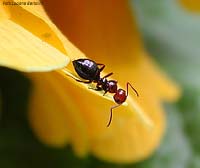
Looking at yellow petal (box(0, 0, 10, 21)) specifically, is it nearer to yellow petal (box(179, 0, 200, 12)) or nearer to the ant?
the ant

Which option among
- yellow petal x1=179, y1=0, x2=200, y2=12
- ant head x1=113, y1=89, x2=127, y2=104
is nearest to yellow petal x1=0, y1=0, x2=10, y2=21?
ant head x1=113, y1=89, x2=127, y2=104

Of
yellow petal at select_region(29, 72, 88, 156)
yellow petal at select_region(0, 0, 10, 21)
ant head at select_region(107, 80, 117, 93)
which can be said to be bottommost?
yellow petal at select_region(29, 72, 88, 156)

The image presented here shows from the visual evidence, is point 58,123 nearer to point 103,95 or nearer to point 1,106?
point 1,106

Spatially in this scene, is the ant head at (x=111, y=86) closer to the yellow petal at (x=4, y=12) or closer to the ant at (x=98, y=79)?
the ant at (x=98, y=79)

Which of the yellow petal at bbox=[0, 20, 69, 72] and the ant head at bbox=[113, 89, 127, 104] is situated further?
the ant head at bbox=[113, 89, 127, 104]

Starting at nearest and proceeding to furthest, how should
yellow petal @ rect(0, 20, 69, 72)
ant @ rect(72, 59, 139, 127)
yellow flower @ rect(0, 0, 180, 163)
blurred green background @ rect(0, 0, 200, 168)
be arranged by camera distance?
yellow petal @ rect(0, 20, 69, 72)
ant @ rect(72, 59, 139, 127)
yellow flower @ rect(0, 0, 180, 163)
blurred green background @ rect(0, 0, 200, 168)

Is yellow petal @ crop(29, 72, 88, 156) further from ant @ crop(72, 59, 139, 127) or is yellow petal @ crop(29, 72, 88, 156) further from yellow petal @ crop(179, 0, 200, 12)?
yellow petal @ crop(179, 0, 200, 12)

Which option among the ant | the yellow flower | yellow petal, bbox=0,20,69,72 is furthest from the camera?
the yellow flower

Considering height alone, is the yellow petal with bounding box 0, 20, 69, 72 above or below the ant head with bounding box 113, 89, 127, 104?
above
